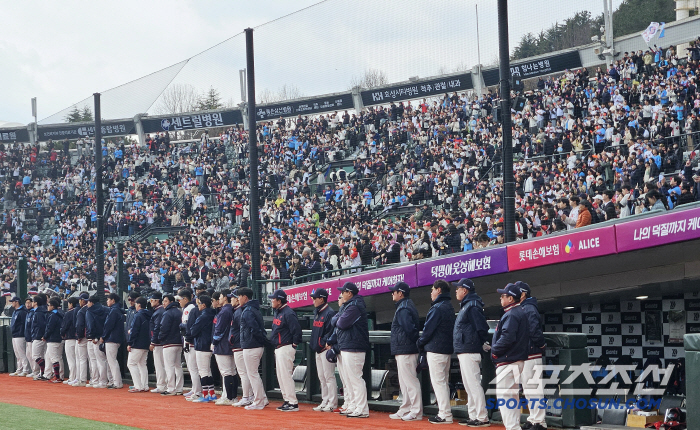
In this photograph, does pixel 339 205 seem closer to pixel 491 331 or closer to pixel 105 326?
pixel 105 326

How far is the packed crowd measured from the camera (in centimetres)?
1592

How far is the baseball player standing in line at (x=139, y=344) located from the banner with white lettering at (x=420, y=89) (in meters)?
17.4

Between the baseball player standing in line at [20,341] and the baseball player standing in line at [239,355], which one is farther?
the baseball player standing in line at [20,341]

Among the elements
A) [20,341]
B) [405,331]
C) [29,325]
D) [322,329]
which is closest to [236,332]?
[322,329]

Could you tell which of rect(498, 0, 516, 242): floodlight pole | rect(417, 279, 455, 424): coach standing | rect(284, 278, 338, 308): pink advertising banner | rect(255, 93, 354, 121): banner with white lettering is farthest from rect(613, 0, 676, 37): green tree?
rect(417, 279, 455, 424): coach standing

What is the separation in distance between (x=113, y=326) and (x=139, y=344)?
3.22 ft

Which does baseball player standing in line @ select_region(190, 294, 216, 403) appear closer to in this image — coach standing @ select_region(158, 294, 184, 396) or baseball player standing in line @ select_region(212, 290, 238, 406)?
baseball player standing in line @ select_region(212, 290, 238, 406)

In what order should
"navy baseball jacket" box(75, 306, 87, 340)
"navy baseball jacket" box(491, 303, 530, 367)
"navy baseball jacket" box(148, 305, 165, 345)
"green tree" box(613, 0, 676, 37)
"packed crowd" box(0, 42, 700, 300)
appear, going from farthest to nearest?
"green tree" box(613, 0, 676, 37), "packed crowd" box(0, 42, 700, 300), "navy baseball jacket" box(75, 306, 87, 340), "navy baseball jacket" box(148, 305, 165, 345), "navy baseball jacket" box(491, 303, 530, 367)

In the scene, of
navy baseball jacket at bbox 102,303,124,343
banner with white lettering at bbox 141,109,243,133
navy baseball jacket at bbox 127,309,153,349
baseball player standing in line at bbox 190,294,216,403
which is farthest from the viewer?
banner with white lettering at bbox 141,109,243,133

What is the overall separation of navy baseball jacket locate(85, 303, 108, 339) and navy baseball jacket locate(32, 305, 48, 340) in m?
2.09

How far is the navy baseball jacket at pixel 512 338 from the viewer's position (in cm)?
806

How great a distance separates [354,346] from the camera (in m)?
9.98

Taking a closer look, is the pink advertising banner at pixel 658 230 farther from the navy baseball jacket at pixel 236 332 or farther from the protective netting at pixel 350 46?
the protective netting at pixel 350 46

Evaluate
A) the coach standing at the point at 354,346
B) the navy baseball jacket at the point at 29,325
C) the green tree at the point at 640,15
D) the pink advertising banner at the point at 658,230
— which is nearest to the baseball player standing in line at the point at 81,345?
the navy baseball jacket at the point at 29,325
